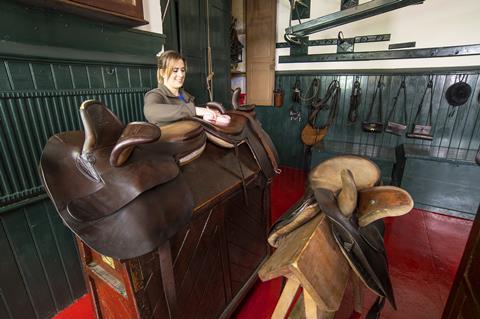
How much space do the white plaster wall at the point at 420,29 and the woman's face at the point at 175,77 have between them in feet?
8.54

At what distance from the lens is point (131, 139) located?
66 cm

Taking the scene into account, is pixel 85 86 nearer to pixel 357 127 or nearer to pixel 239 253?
pixel 239 253

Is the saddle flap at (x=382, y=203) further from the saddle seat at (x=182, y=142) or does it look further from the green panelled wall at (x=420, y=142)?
the green panelled wall at (x=420, y=142)

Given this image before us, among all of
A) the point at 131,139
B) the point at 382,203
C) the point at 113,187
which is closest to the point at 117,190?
the point at 113,187

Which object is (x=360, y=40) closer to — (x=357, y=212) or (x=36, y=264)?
(x=357, y=212)

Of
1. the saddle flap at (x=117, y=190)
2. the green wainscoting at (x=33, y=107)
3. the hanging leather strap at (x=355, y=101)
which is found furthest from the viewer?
the hanging leather strap at (x=355, y=101)

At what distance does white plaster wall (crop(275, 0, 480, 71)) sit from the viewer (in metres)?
2.54

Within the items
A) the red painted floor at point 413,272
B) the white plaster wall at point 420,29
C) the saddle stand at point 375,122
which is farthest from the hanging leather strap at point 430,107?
the red painted floor at point 413,272

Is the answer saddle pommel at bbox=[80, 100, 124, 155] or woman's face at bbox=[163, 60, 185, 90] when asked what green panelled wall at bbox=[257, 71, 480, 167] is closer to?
woman's face at bbox=[163, 60, 185, 90]

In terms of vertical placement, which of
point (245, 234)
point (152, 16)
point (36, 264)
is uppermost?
point (152, 16)

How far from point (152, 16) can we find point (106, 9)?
1.77 feet

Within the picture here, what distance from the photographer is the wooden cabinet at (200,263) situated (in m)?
0.80

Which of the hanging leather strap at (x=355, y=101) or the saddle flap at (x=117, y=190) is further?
the hanging leather strap at (x=355, y=101)

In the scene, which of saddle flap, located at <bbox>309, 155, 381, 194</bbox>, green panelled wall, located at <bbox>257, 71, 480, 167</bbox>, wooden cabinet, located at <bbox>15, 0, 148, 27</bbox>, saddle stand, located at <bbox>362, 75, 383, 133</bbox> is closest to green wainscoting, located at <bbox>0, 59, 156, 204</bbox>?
wooden cabinet, located at <bbox>15, 0, 148, 27</bbox>
